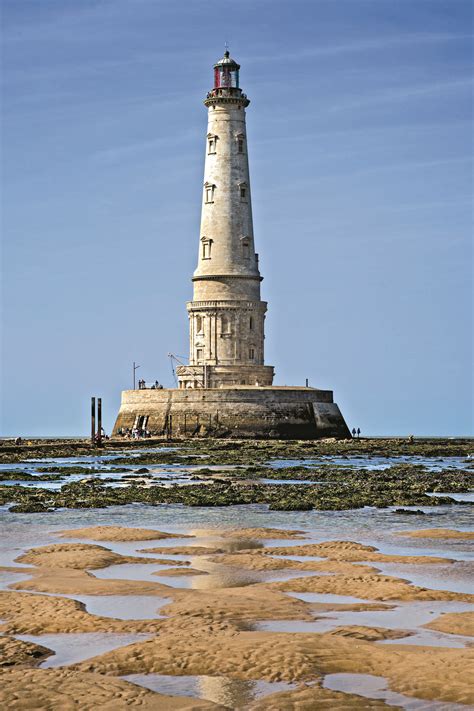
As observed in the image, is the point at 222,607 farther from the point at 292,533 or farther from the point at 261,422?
the point at 261,422

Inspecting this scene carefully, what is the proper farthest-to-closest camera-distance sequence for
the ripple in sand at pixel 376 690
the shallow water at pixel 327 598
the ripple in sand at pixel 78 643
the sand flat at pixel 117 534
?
the sand flat at pixel 117 534
the shallow water at pixel 327 598
the ripple in sand at pixel 78 643
the ripple in sand at pixel 376 690

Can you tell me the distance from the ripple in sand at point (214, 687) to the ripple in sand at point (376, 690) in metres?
0.41

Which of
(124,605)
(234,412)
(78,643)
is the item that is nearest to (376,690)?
(78,643)

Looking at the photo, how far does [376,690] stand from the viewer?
27.6 ft

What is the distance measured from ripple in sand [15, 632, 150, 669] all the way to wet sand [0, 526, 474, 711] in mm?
28

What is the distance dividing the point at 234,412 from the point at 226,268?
987 centimetres

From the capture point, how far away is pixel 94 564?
14.4m

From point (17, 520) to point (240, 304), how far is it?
46.1 m

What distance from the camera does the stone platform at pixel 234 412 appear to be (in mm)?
61125

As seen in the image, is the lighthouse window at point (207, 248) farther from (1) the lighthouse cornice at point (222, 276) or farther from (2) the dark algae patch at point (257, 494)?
(2) the dark algae patch at point (257, 494)

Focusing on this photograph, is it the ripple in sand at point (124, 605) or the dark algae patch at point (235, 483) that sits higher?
the dark algae patch at point (235, 483)

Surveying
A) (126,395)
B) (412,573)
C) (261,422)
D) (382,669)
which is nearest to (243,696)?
(382,669)

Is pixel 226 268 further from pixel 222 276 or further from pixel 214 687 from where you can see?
pixel 214 687

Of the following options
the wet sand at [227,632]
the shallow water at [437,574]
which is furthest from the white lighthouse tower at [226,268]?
the shallow water at [437,574]
